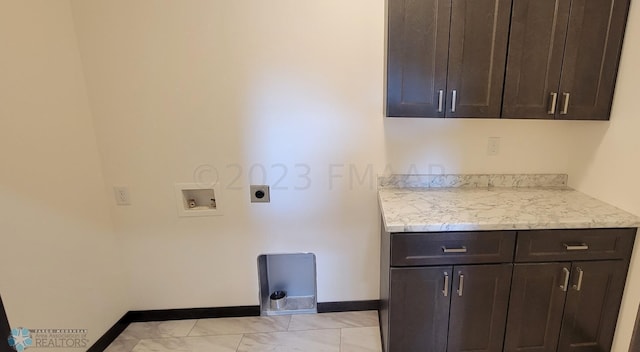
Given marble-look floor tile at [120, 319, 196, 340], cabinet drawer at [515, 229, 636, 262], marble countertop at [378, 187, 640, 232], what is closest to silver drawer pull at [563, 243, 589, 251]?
cabinet drawer at [515, 229, 636, 262]

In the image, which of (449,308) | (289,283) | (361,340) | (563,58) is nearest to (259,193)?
(289,283)

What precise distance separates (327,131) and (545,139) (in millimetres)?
1455

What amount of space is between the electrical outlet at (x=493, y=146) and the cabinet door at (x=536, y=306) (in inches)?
30.4

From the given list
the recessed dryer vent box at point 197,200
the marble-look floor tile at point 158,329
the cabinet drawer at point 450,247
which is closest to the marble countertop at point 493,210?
the cabinet drawer at point 450,247

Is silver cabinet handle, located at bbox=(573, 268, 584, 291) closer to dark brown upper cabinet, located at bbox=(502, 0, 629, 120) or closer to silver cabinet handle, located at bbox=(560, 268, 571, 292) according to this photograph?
silver cabinet handle, located at bbox=(560, 268, 571, 292)

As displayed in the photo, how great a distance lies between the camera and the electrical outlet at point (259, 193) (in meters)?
1.95

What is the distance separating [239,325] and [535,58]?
2470mm

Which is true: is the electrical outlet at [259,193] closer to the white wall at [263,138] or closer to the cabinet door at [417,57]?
the white wall at [263,138]

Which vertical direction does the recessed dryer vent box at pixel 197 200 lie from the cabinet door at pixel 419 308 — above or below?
above

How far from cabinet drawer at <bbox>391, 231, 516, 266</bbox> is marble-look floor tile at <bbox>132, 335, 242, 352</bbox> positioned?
1238mm

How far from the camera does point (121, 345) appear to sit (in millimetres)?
1895

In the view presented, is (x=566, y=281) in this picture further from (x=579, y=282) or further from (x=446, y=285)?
(x=446, y=285)

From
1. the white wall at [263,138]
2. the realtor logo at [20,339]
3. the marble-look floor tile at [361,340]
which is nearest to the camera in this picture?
the realtor logo at [20,339]

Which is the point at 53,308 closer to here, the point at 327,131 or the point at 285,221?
the point at 285,221
